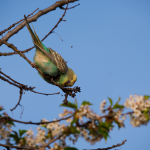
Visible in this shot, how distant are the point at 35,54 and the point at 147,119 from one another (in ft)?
14.3

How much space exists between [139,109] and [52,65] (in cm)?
378

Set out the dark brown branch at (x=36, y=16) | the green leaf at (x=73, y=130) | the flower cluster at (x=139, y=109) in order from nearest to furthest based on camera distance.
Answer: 1. the green leaf at (x=73, y=130)
2. the flower cluster at (x=139, y=109)
3. the dark brown branch at (x=36, y=16)

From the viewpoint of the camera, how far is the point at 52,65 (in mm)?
6332

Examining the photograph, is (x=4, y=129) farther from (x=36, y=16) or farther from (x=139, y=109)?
(x=36, y=16)

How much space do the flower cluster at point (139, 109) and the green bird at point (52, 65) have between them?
349 centimetres

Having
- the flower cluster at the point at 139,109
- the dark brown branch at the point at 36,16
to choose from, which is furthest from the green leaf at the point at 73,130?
the dark brown branch at the point at 36,16

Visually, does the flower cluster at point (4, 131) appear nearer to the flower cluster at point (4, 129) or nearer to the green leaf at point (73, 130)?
the flower cluster at point (4, 129)

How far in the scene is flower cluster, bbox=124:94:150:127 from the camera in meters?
3.01

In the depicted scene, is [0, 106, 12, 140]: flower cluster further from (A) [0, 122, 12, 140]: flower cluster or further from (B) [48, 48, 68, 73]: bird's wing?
(B) [48, 48, 68, 73]: bird's wing

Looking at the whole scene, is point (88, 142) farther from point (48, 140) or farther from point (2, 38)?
point (2, 38)

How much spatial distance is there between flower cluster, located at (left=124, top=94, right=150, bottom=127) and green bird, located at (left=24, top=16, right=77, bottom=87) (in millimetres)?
3490

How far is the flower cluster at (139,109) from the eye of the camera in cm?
301

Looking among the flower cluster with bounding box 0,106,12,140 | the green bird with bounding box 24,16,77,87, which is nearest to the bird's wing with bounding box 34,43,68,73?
the green bird with bounding box 24,16,77,87

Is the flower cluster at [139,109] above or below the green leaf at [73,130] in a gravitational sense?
above
